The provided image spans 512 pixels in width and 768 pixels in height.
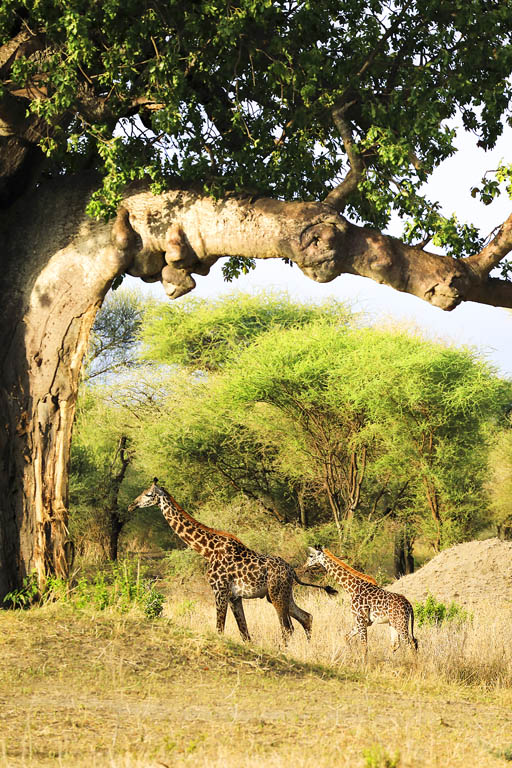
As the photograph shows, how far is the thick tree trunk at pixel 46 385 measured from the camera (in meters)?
11.4

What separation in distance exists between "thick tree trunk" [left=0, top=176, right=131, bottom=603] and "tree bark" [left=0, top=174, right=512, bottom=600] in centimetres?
1

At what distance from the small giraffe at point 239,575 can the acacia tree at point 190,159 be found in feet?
7.70

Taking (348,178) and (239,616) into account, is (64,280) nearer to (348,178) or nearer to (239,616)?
(348,178)

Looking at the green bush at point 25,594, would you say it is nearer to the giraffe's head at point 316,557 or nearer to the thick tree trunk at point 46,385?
the thick tree trunk at point 46,385

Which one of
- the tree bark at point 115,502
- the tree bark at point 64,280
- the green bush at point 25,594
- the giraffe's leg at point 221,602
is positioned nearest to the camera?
the giraffe's leg at point 221,602

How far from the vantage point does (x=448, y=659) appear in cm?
1050

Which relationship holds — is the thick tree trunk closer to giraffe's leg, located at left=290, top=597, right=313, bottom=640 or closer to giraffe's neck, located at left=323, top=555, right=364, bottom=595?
giraffe's leg, located at left=290, top=597, right=313, bottom=640

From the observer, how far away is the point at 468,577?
16531 mm

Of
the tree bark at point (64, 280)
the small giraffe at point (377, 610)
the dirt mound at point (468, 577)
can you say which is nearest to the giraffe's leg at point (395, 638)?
the small giraffe at point (377, 610)

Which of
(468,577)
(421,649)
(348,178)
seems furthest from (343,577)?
(468,577)

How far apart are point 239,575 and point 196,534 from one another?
2.58 feet

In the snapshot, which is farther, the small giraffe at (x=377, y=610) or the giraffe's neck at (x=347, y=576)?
the giraffe's neck at (x=347, y=576)

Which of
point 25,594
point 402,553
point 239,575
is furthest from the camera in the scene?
point 402,553

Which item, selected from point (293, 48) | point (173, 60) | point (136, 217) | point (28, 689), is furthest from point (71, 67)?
point (28, 689)
